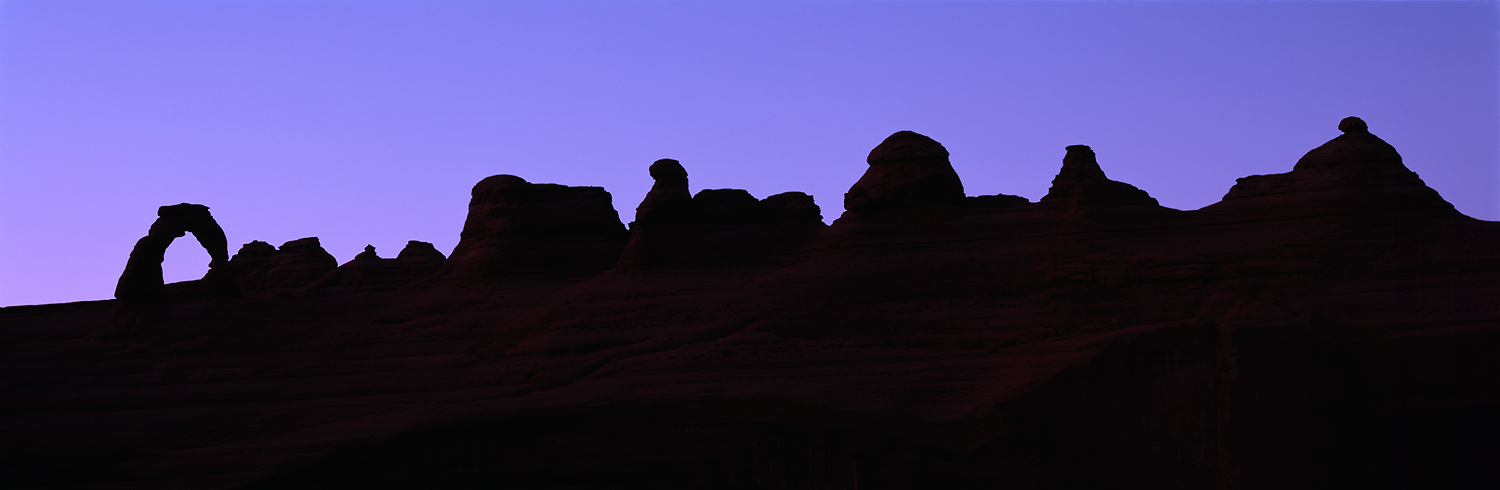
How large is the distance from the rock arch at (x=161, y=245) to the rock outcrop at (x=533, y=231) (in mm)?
5480

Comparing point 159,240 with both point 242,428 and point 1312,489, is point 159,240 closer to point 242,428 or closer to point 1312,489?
point 242,428

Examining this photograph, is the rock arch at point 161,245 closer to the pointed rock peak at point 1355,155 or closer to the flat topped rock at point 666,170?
the flat topped rock at point 666,170

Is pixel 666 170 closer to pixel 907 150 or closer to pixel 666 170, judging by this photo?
pixel 666 170

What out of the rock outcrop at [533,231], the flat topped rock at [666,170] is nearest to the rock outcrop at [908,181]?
the flat topped rock at [666,170]

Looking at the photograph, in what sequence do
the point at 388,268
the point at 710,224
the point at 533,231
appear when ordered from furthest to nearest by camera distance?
the point at 388,268, the point at 533,231, the point at 710,224

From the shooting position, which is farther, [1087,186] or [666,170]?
[666,170]

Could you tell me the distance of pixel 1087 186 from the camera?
26.6 meters

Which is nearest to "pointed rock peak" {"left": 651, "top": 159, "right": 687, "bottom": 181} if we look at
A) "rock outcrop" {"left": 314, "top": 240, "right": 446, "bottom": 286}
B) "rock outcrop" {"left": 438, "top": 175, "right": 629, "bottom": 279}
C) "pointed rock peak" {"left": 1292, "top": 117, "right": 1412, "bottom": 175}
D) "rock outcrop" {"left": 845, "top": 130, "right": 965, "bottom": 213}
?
"rock outcrop" {"left": 438, "top": 175, "right": 629, "bottom": 279}

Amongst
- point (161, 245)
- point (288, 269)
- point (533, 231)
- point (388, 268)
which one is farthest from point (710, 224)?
point (288, 269)

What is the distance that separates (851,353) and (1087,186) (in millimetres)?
6580

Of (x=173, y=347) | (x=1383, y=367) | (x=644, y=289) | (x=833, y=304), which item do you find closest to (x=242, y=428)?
(x=173, y=347)

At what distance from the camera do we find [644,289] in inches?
1068

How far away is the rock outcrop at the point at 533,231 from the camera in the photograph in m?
29.1

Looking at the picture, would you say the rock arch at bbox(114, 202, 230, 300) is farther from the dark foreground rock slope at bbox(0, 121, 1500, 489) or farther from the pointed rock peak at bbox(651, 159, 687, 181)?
the pointed rock peak at bbox(651, 159, 687, 181)
